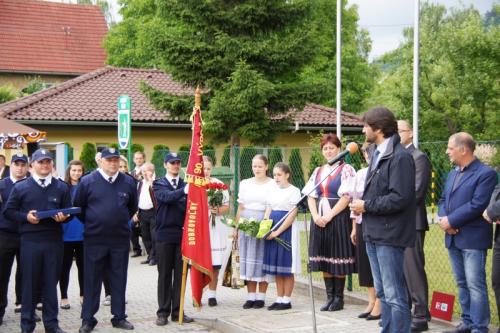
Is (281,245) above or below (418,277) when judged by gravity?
above

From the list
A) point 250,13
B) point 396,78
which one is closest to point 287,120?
point 250,13

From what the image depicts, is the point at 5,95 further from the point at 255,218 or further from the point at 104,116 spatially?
the point at 255,218

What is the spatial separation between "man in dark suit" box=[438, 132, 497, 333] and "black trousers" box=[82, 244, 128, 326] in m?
3.75

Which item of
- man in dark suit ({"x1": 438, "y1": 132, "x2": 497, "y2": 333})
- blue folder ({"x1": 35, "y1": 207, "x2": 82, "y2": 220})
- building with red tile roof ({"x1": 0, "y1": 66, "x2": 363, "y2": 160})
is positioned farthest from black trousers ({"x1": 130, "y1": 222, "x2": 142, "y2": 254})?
building with red tile roof ({"x1": 0, "y1": 66, "x2": 363, "y2": 160})

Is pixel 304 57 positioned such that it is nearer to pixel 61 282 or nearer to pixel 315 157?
pixel 315 157

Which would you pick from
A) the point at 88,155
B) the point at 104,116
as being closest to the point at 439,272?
the point at 88,155

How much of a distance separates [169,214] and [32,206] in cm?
166

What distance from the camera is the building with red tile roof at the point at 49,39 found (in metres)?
46.7

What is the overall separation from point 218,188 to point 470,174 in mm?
3616

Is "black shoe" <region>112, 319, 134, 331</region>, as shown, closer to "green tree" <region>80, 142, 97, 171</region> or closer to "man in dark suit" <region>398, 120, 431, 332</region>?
"man in dark suit" <region>398, 120, 431, 332</region>

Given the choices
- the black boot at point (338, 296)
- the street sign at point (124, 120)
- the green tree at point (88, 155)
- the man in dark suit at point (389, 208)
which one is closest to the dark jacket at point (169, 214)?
the black boot at point (338, 296)

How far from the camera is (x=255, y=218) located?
32.1ft

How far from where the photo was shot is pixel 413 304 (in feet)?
27.3

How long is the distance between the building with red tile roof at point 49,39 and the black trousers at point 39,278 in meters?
39.5
